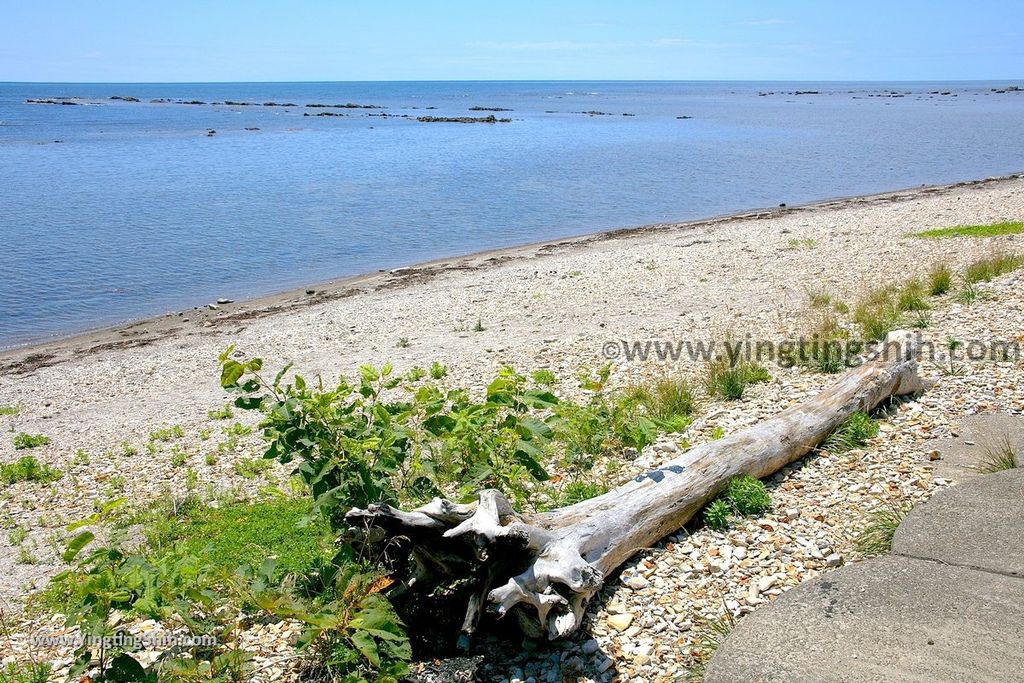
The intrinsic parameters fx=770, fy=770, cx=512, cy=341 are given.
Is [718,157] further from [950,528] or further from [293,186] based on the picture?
[950,528]

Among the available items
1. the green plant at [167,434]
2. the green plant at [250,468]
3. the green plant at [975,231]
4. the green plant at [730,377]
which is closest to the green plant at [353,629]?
the green plant at [250,468]

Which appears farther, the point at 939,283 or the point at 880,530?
the point at 939,283

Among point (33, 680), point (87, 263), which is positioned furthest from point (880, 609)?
point (87, 263)

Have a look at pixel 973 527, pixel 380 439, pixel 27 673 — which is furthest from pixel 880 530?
pixel 27 673

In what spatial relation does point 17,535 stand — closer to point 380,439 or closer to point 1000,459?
point 380,439

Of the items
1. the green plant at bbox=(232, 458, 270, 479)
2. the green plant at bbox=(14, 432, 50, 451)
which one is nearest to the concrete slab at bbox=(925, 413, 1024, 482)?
the green plant at bbox=(232, 458, 270, 479)

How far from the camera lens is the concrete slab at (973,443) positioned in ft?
20.5

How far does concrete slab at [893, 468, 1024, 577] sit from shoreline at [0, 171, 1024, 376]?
16.7 m

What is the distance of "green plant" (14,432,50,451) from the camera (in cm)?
1114

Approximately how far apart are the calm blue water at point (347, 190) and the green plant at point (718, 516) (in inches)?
741

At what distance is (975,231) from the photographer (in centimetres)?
1912

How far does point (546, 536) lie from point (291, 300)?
17835 millimetres

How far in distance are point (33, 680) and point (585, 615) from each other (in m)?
3.35

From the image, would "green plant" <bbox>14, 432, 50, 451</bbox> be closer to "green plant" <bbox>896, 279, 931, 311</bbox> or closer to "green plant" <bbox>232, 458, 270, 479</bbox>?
"green plant" <bbox>232, 458, 270, 479</bbox>
